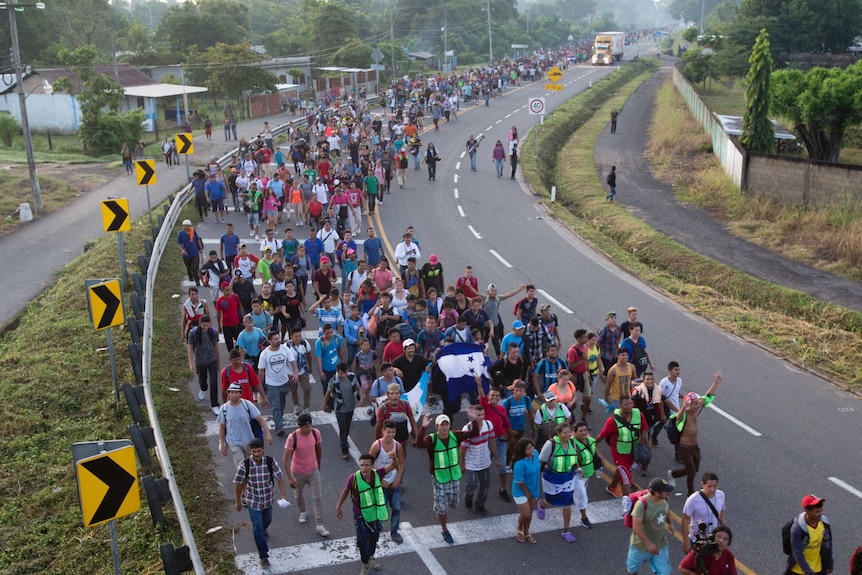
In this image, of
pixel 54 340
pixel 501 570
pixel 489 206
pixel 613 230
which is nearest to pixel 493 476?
pixel 501 570

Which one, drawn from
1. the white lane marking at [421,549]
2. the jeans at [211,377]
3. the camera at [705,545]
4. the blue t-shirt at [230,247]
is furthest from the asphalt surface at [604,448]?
the blue t-shirt at [230,247]

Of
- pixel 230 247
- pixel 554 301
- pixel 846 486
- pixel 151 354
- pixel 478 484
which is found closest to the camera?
pixel 478 484

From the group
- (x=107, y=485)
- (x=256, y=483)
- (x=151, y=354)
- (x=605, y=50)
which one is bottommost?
(x=151, y=354)

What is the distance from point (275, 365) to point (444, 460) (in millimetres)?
3388

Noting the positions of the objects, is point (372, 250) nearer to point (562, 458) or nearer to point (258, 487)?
point (562, 458)

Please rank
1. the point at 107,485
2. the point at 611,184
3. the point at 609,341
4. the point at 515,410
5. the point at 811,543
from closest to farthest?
the point at 107,485, the point at 811,543, the point at 515,410, the point at 609,341, the point at 611,184

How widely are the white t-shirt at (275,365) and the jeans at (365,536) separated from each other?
3471mm

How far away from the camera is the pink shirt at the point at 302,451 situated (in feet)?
31.7

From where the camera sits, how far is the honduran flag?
12.2 metres

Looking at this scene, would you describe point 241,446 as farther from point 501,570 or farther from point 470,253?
point 470,253

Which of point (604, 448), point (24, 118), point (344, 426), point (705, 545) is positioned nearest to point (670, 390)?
point (604, 448)

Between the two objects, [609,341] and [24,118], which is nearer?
[609,341]

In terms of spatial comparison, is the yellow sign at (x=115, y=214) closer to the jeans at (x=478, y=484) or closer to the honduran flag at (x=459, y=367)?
the honduran flag at (x=459, y=367)

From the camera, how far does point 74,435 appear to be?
41.3 feet
